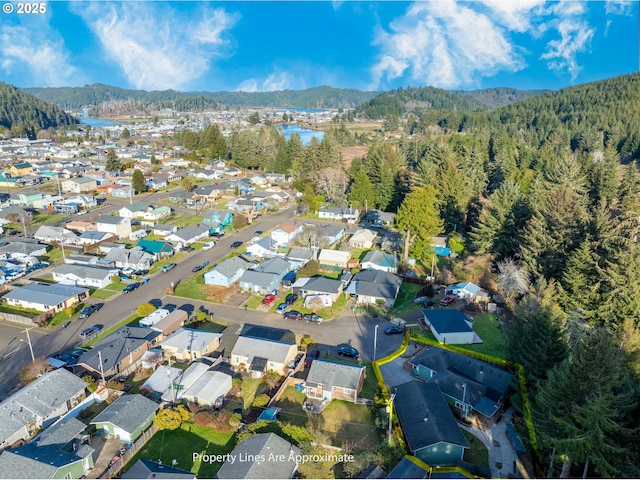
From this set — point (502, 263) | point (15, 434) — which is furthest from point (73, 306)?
point (502, 263)

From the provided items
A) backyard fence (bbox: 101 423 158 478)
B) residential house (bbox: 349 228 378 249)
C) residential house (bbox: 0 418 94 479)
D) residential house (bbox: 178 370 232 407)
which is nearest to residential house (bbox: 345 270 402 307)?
residential house (bbox: 349 228 378 249)

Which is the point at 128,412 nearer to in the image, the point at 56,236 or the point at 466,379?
the point at 466,379

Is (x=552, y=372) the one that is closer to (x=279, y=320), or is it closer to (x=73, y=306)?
(x=279, y=320)

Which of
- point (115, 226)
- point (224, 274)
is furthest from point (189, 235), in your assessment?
point (224, 274)

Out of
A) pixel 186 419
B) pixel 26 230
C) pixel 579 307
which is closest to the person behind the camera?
pixel 186 419

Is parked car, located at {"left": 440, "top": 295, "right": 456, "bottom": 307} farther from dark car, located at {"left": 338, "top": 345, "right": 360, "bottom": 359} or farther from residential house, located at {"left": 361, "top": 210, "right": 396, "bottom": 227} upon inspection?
residential house, located at {"left": 361, "top": 210, "right": 396, "bottom": 227}

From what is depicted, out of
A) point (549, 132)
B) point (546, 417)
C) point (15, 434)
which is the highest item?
point (549, 132)
